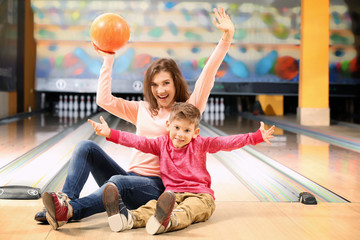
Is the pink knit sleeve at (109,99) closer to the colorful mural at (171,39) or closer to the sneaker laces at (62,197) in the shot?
the sneaker laces at (62,197)

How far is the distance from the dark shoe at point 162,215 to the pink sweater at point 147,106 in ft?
1.19

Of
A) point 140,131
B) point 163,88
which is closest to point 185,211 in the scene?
point 140,131

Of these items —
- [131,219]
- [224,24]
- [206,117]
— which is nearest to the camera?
[131,219]

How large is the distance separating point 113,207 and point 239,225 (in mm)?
563

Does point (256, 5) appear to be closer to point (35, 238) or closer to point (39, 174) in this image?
point (39, 174)

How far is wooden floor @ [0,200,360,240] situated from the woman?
3.6 inches

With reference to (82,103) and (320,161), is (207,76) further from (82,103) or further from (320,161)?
(82,103)

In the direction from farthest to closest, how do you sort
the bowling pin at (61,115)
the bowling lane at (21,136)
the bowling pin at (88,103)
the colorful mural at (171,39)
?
the bowling pin at (88,103) < the colorful mural at (171,39) < the bowling pin at (61,115) < the bowling lane at (21,136)

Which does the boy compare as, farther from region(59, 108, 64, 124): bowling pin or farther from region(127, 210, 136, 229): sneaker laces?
region(59, 108, 64, 124): bowling pin

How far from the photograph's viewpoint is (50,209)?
1.79 metres

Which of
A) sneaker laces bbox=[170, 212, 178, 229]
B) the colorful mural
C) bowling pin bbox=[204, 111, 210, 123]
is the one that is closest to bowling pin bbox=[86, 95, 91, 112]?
the colorful mural

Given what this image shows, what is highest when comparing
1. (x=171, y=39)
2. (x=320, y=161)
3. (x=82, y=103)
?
(x=171, y=39)

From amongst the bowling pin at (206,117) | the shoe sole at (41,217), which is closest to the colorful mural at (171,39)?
the bowling pin at (206,117)

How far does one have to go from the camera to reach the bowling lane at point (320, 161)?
291 cm
